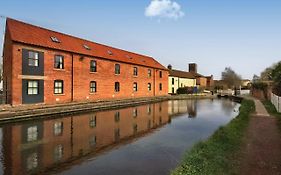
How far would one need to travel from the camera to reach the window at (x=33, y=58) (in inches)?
803

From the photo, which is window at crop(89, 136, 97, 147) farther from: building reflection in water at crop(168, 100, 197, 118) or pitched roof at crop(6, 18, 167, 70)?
pitched roof at crop(6, 18, 167, 70)

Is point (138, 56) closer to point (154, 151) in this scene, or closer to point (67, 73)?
point (67, 73)

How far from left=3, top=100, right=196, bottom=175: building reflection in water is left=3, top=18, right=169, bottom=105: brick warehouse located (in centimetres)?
651

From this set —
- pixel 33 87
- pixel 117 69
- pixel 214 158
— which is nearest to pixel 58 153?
pixel 214 158

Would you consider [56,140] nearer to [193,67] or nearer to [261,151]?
[261,151]

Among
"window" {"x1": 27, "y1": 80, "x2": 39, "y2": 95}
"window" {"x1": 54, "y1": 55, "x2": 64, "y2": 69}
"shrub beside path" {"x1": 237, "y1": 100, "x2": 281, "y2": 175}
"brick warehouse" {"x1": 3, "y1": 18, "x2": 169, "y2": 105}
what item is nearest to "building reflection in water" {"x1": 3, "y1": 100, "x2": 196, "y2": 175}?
"shrub beside path" {"x1": 237, "y1": 100, "x2": 281, "y2": 175}

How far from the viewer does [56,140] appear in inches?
418

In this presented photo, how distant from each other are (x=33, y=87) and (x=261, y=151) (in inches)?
720

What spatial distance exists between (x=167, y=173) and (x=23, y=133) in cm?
825

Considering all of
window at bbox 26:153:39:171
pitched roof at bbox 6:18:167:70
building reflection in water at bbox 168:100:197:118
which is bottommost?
window at bbox 26:153:39:171

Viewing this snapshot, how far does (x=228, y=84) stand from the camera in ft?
275

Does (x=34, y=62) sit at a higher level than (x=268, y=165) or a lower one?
higher

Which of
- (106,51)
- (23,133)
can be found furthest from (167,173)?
(106,51)

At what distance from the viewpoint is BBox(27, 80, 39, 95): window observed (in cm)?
2009
